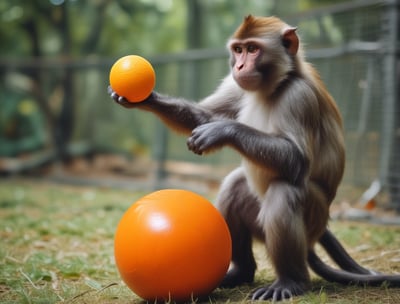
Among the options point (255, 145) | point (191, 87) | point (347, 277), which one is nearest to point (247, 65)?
point (255, 145)

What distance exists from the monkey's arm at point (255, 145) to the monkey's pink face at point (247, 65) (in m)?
0.39

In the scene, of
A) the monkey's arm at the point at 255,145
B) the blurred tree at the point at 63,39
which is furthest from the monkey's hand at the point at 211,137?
the blurred tree at the point at 63,39

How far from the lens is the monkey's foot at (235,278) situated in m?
4.55

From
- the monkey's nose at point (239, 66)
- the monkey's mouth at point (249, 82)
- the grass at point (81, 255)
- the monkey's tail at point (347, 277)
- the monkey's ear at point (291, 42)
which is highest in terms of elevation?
the monkey's ear at point (291, 42)

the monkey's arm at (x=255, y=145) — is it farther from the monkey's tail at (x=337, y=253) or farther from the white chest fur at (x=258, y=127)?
the monkey's tail at (x=337, y=253)

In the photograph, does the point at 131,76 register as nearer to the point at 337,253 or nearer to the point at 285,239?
the point at 285,239

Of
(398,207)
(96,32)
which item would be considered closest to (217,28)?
(96,32)

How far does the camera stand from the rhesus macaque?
4.00 metres

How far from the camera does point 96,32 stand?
50.8ft

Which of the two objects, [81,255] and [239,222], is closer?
[239,222]

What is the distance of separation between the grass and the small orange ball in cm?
157

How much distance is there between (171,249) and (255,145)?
0.99 meters

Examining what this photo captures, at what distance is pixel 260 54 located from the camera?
168 inches

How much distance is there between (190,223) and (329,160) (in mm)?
1336
